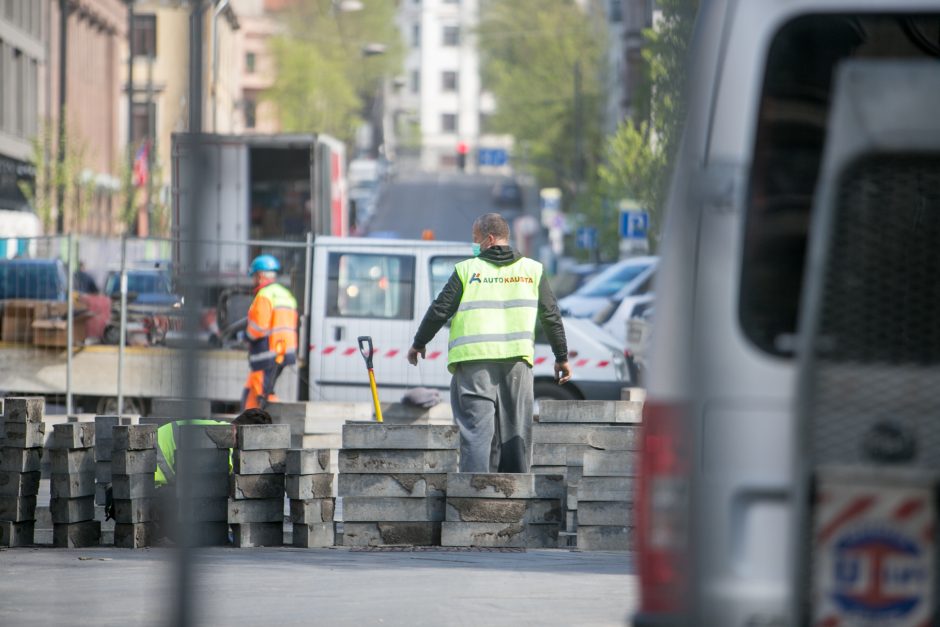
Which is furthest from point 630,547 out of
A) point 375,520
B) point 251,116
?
point 251,116

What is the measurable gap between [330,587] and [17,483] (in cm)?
277

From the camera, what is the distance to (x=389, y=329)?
1753 centimetres

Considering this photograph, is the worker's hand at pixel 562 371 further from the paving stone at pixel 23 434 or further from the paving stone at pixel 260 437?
the paving stone at pixel 23 434

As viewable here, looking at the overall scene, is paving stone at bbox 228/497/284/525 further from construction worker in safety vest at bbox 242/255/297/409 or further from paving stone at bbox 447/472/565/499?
construction worker in safety vest at bbox 242/255/297/409

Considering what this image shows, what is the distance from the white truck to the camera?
57.2ft

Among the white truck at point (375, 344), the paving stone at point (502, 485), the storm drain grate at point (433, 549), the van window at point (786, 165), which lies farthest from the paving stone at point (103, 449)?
the van window at point (786, 165)

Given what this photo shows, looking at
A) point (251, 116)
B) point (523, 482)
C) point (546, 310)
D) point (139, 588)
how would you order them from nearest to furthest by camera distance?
point (139, 588) < point (523, 482) < point (546, 310) < point (251, 116)

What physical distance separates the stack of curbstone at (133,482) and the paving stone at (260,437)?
0.51 m

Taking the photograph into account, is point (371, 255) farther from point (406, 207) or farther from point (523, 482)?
point (406, 207)

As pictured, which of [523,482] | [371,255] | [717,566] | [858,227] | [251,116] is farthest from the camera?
[251,116]

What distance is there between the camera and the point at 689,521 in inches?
167

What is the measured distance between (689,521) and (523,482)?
245 inches

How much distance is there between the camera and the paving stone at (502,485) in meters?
10.4

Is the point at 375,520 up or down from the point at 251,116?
down
